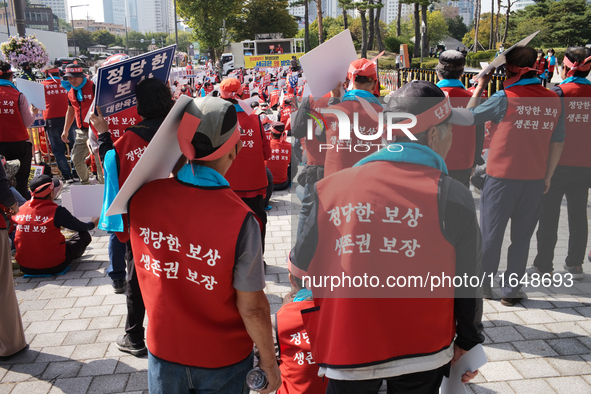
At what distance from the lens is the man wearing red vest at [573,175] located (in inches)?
173

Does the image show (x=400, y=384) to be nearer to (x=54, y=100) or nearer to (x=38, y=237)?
(x=38, y=237)

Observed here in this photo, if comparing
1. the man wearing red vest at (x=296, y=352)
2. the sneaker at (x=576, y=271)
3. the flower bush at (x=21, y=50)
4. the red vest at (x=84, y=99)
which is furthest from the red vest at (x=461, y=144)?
the flower bush at (x=21, y=50)

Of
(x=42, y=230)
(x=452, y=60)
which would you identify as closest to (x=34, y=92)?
(x=42, y=230)

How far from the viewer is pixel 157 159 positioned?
73.1 inches

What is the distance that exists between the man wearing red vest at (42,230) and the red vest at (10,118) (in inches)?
86.9

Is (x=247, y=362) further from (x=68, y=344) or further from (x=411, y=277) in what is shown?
(x=68, y=344)

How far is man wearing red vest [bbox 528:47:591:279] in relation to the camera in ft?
14.4

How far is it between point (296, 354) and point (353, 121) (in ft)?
5.87

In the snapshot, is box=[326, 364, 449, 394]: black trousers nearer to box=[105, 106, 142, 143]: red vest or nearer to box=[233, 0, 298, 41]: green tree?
box=[105, 106, 142, 143]: red vest

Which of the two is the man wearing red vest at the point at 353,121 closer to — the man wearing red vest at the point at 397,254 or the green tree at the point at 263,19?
the man wearing red vest at the point at 397,254

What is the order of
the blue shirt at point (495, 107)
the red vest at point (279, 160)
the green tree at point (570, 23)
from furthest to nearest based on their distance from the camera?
the green tree at point (570, 23) < the red vest at point (279, 160) < the blue shirt at point (495, 107)

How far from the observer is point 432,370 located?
5.91 ft

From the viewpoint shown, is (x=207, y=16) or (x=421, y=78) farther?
(x=207, y=16)

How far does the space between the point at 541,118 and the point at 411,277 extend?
2.81 meters
